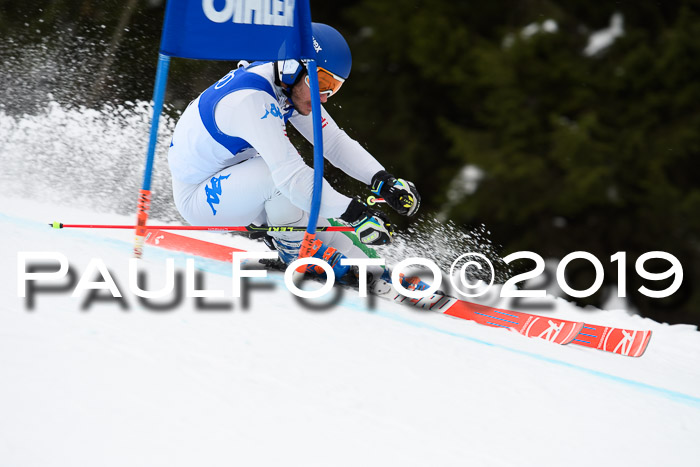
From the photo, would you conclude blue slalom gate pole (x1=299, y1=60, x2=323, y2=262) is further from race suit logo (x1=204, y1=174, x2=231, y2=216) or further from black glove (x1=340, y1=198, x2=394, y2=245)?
race suit logo (x1=204, y1=174, x2=231, y2=216)

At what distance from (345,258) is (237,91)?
2.89 ft

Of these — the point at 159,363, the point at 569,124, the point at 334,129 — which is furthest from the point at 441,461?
the point at 569,124

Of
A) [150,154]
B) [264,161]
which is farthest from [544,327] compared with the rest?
[150,154]

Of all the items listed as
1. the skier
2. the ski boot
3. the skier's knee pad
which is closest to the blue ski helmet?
the skier

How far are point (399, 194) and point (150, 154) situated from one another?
104 cm

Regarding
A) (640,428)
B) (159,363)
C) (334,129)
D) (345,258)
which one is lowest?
(640,428)

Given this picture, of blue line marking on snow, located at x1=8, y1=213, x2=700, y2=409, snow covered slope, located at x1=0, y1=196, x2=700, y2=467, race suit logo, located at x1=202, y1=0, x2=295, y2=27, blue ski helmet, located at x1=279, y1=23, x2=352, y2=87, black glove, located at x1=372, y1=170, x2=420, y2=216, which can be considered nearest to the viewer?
snow covered slope, located at x1=0, y1=196, x2=700, y2=467

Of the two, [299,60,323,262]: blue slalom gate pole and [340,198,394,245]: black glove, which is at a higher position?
[299,60,323,262]: blue slalom gate pole

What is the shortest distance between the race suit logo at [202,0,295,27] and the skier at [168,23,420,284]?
8.2 inches

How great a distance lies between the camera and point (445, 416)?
68.2 inches

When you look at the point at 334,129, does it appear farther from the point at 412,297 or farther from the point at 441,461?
the point at 441,461

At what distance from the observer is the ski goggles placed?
2.69 metres

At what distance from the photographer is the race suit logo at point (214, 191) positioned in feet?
9.11

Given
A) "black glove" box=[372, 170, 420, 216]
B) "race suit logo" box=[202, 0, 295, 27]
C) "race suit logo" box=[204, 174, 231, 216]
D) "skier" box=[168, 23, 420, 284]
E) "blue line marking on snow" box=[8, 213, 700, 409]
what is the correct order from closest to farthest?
"race suit logo" box=[202, 0, 295, 27], "blue line marking on snow" box=[8, 213, 700, 409], "skier" box=[168, 23, 420, 284], "race suit logo" box=[204, 174, 231, 216], "black glove" box=[372, 170, 420, 216]
